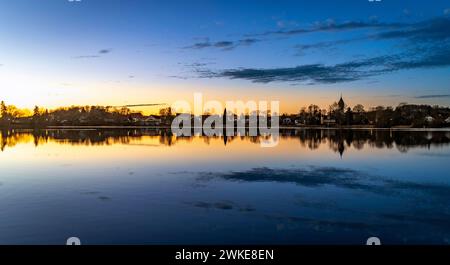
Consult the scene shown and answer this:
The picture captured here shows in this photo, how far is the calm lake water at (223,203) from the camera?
7934mm

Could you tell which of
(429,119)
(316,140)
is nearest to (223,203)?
(316,140)

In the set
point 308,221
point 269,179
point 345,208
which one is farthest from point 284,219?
point 269,179

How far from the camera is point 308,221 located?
29.0 feet

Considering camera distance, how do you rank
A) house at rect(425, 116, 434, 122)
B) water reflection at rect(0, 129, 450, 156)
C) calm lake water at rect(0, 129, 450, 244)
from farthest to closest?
house at rect(425, 116, 434, 122) < water reflection at rect(0, 129, 450, 156) < calm lake water at rect(0, 129, 450, 244)

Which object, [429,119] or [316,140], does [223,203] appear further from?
[429,119]

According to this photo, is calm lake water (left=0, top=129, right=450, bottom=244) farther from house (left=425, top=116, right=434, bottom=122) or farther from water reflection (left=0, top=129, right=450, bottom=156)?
house (left=425, top=116, right=434, bottom=122)

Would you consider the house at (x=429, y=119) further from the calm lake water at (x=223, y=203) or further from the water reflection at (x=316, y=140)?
the calm lake water at (x=223, y=203)

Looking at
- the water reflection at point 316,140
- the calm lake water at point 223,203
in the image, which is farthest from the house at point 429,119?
the calm lake water at point 223,203

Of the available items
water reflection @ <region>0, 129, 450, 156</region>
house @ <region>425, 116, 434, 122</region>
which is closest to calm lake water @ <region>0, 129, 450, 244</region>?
water reflection @ <region>0, 129, 450, 156</region>

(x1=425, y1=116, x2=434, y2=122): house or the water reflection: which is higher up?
(x1=425, y1=116, x2=434, y2=122): house

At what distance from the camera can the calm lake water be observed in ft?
26.0

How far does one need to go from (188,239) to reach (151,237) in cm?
70
